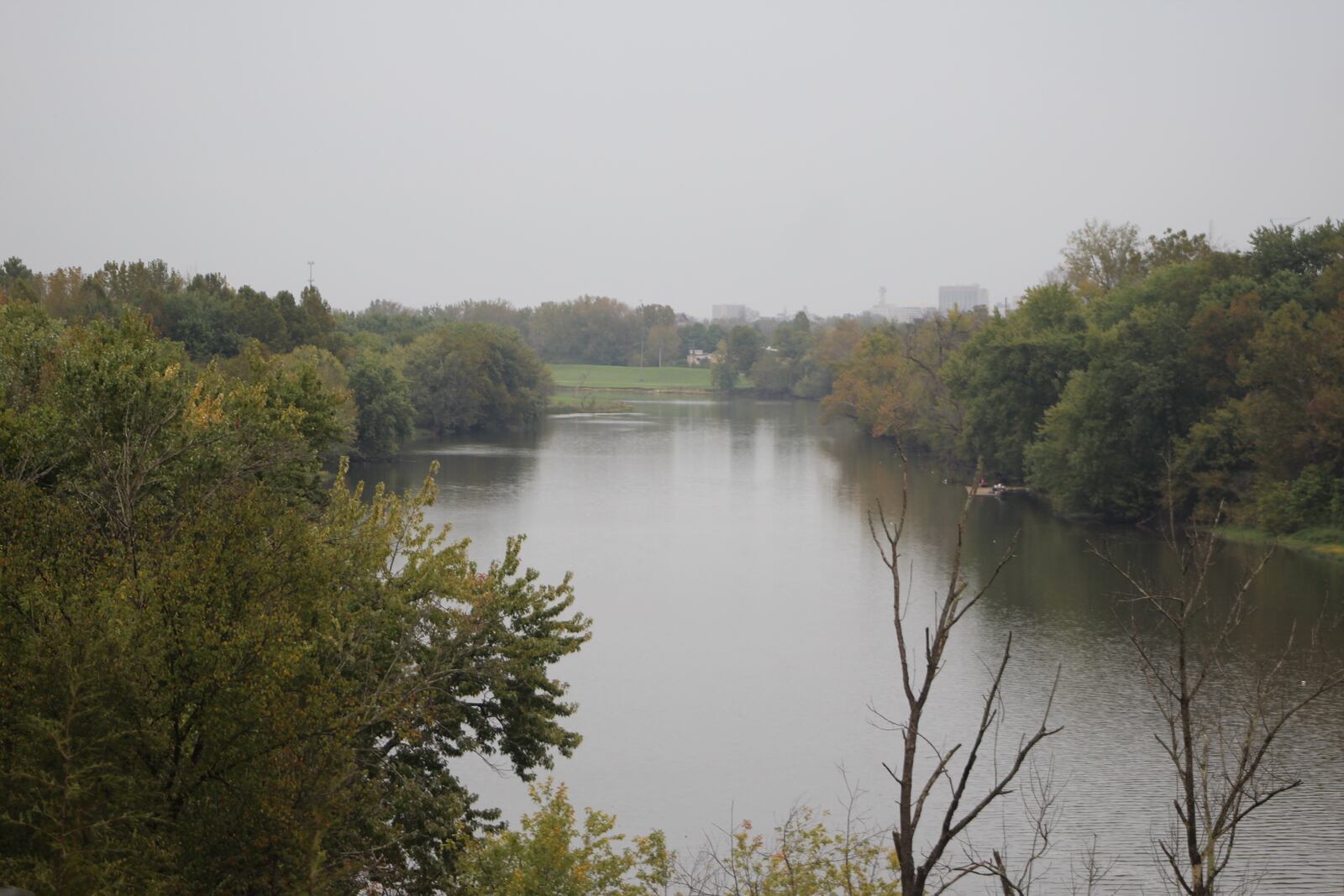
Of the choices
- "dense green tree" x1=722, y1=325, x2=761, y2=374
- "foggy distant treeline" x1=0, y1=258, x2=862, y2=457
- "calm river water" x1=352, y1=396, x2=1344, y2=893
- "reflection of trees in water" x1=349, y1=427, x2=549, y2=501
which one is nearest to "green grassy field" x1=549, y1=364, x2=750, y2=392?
"dense green tree" x1=722, y1=325, x2=761, y2=374

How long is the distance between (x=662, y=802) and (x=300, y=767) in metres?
10.1

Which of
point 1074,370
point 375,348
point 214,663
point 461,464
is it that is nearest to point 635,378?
point 375,348

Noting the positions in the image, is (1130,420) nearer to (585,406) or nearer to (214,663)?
(214,663)

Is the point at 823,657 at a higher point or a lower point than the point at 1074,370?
lower

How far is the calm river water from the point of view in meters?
18.5

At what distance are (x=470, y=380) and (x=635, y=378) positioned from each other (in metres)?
58.0

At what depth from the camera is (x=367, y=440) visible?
6009 centimetres

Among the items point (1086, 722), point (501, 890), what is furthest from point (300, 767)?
point (1086, 722)

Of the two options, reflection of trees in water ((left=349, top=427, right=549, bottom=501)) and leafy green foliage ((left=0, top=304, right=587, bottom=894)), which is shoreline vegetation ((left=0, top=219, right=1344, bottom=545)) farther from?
leafy green foliage ((left=0, top=304, right=587, bottom=894))

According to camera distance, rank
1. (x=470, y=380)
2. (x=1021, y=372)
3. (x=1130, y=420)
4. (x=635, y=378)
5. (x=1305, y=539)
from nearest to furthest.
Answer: (x=1305, y=539)
(x=1130, y=420)
(x=1021, y=372)
(x=470, y=380)
(x=635, y=378)

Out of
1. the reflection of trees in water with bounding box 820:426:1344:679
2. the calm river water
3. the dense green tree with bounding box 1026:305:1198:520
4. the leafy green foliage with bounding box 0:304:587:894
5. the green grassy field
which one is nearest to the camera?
the leafy green foliage with bounding box 0:304:587:894

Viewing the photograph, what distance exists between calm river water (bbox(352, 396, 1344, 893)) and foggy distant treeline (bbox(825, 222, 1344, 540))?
2366 mm

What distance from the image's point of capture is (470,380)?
256ft

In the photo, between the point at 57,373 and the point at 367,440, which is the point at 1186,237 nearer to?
the point at 367,440
